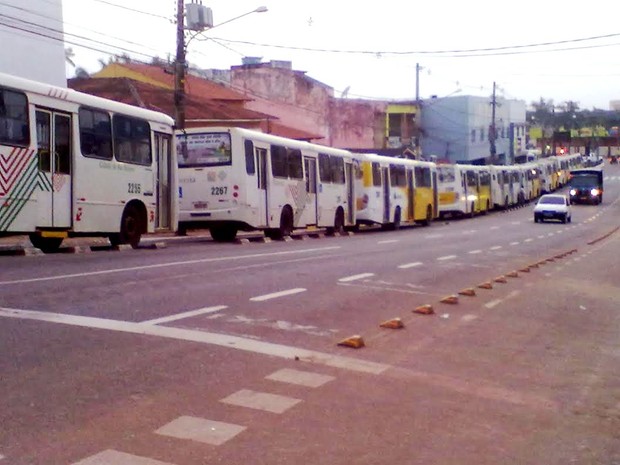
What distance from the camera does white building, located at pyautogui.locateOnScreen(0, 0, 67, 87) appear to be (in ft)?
118

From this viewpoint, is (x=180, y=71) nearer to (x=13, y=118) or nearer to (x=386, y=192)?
(x=13, y=118)

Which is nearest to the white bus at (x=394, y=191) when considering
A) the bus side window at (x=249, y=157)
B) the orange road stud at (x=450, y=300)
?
the bus side window at (x=249, y=157)

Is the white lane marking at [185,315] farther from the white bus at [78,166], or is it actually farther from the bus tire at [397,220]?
the bus tire at [397,220]

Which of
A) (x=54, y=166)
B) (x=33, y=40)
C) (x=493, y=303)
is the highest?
(x=33, y=40)

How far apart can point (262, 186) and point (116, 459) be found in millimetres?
21276

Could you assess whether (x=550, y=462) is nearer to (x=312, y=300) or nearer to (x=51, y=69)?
(x=312, y=300)

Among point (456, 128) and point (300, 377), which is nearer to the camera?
point (300, 377)

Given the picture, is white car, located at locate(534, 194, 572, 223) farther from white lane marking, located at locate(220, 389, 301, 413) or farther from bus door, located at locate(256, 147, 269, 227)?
white lane marking, located at locate(220, 389, 301, 413)

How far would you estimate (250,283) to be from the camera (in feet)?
47.4

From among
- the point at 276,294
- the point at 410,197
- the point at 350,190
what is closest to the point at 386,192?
the point at 410,197

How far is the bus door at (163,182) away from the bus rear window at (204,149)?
107 inches

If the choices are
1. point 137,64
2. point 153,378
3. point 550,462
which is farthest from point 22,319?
point 137,64

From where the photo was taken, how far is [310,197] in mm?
30641

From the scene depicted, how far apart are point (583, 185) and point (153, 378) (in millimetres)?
70314
